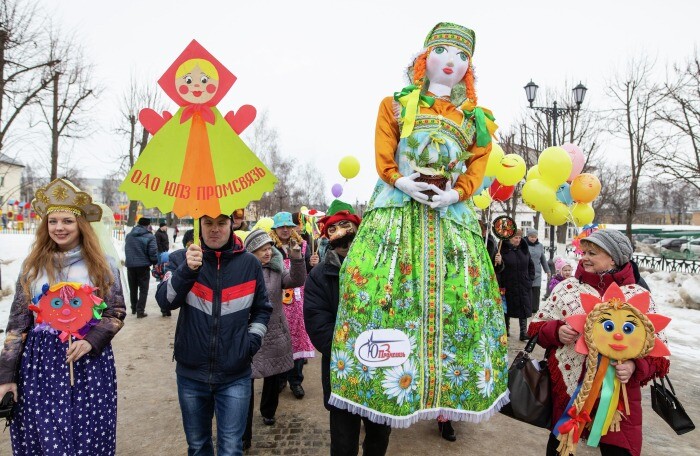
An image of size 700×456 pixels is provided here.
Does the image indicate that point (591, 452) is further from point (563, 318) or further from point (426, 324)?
point (426, 324)

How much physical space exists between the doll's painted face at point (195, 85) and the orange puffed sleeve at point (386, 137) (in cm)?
95

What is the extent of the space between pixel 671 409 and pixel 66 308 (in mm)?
3600

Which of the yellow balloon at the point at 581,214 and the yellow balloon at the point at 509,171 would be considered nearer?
the yellow balloon at the point at 581,214

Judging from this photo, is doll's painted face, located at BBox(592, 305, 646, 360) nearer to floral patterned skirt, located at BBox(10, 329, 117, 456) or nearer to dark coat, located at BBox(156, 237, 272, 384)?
dark coat, located at BBox(156, 237, 272, 384)

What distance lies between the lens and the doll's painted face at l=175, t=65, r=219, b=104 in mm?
2490

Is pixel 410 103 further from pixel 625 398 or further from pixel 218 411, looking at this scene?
pixel 218 411

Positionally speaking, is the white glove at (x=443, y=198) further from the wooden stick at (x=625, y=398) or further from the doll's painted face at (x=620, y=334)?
the wooden stick at (x=625, y=398)

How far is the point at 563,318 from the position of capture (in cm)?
279

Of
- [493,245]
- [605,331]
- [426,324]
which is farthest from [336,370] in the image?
[493,245]

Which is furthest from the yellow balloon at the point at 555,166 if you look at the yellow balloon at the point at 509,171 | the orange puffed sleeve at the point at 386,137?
the orange puffed sleeve at the point at 386,137

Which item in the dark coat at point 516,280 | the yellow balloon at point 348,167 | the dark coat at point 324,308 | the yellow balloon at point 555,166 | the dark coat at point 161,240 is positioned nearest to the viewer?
the dark coat at point 324,308

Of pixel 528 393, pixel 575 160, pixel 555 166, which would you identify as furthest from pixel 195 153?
pixel 575 160

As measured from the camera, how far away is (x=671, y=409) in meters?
2.74

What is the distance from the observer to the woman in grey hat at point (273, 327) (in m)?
4.02
